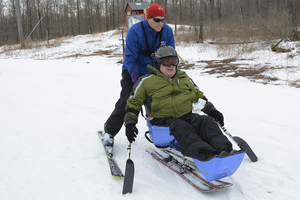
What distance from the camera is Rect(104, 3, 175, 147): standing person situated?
258 centimetres

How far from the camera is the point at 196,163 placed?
6.51 ft

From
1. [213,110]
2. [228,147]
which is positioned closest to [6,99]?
[213,110]

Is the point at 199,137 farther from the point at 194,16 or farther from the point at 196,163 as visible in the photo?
the point at 194,16

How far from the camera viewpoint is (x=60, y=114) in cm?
419

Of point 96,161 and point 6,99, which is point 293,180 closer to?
point 96,161

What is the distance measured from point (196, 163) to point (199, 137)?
0.78 feet

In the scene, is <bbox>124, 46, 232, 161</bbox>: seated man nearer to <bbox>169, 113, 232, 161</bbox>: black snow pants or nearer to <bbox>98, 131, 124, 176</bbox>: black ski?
<bbox>169, 113, 232, 161</bbox>: black snow pants

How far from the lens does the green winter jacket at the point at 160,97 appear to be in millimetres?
2361

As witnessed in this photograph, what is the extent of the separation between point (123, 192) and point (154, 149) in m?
0.95

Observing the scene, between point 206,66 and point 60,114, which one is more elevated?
point 206,66

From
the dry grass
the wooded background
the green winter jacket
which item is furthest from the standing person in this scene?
the wooded background

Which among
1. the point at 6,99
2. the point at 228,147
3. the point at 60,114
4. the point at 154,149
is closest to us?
the point at 228,147

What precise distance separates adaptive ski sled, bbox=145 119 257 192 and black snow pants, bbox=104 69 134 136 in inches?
21.7

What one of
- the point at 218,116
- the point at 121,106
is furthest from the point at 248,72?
the point at 121,106
